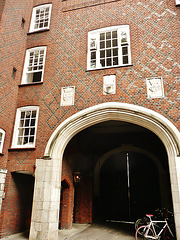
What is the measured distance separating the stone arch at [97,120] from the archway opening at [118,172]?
258 cm

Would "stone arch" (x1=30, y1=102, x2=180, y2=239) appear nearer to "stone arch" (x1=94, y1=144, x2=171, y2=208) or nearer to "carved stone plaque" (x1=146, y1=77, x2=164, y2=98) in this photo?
"carved stone plaque" (x1=146, y1=77, x2=164, y2=98)

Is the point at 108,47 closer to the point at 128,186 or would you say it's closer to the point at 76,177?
the point at 76,177

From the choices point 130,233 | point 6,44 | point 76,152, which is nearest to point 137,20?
point 6,44

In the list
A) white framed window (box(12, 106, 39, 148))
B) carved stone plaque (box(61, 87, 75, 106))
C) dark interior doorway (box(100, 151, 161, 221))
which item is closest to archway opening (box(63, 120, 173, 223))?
dark interior doorway (box(100, 151, 161, 221))

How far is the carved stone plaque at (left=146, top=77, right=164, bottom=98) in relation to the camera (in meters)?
7.91

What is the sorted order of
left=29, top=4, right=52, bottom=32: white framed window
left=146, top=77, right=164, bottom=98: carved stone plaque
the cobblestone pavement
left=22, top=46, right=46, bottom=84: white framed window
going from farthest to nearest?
left=29, top=4, right=52, bottom=32: white framed window → left=22, top=46, right=46, bottom=84: white framed window → the cobblestone pavement → left=146, top=77, right=164, bottom=98: carved stone plaque

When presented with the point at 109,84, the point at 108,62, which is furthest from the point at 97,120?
the point at 108,62

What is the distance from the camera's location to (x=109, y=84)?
8531 mm

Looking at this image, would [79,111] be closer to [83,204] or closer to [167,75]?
[167,75]

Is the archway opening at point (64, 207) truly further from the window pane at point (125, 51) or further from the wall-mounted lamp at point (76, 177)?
the window pane at point (125, 51)

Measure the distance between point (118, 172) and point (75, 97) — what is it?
6.79 metres

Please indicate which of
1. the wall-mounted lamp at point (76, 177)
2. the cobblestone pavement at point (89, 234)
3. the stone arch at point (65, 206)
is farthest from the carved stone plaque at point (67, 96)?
the cobblestone pavement at point (89, 234)

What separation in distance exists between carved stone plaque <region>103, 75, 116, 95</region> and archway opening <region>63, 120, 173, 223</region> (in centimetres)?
340

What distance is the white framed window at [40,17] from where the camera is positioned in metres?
11.1
